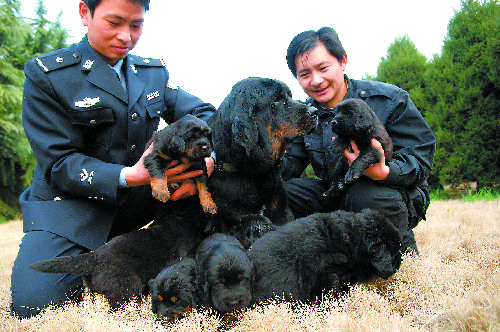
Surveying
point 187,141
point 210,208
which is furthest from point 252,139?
point 210,208

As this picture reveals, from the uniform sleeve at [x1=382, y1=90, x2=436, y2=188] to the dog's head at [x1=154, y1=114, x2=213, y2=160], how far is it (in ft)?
5.42

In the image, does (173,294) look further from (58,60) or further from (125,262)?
(58,60)

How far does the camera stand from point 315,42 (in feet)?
12.9

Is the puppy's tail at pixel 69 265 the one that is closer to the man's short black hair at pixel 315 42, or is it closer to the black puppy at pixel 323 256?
the black puppy at pixel 323 256

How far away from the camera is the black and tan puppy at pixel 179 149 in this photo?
286cm

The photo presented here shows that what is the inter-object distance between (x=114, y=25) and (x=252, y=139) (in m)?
1.52

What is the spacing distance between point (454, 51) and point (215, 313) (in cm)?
1018

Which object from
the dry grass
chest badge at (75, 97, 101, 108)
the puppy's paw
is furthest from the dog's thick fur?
chest badge at (75, 97, 101, 108)

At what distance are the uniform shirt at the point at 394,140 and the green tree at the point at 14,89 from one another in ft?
35.9

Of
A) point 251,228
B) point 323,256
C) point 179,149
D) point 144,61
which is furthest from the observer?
point 144,61

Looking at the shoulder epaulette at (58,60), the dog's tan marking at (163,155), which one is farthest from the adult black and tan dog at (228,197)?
the shoulder epaulette at (58,60)

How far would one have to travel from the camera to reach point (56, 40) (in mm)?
14008

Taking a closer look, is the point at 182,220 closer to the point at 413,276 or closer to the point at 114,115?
the point at 114,115

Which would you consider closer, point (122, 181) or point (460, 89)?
point (122, 181)
